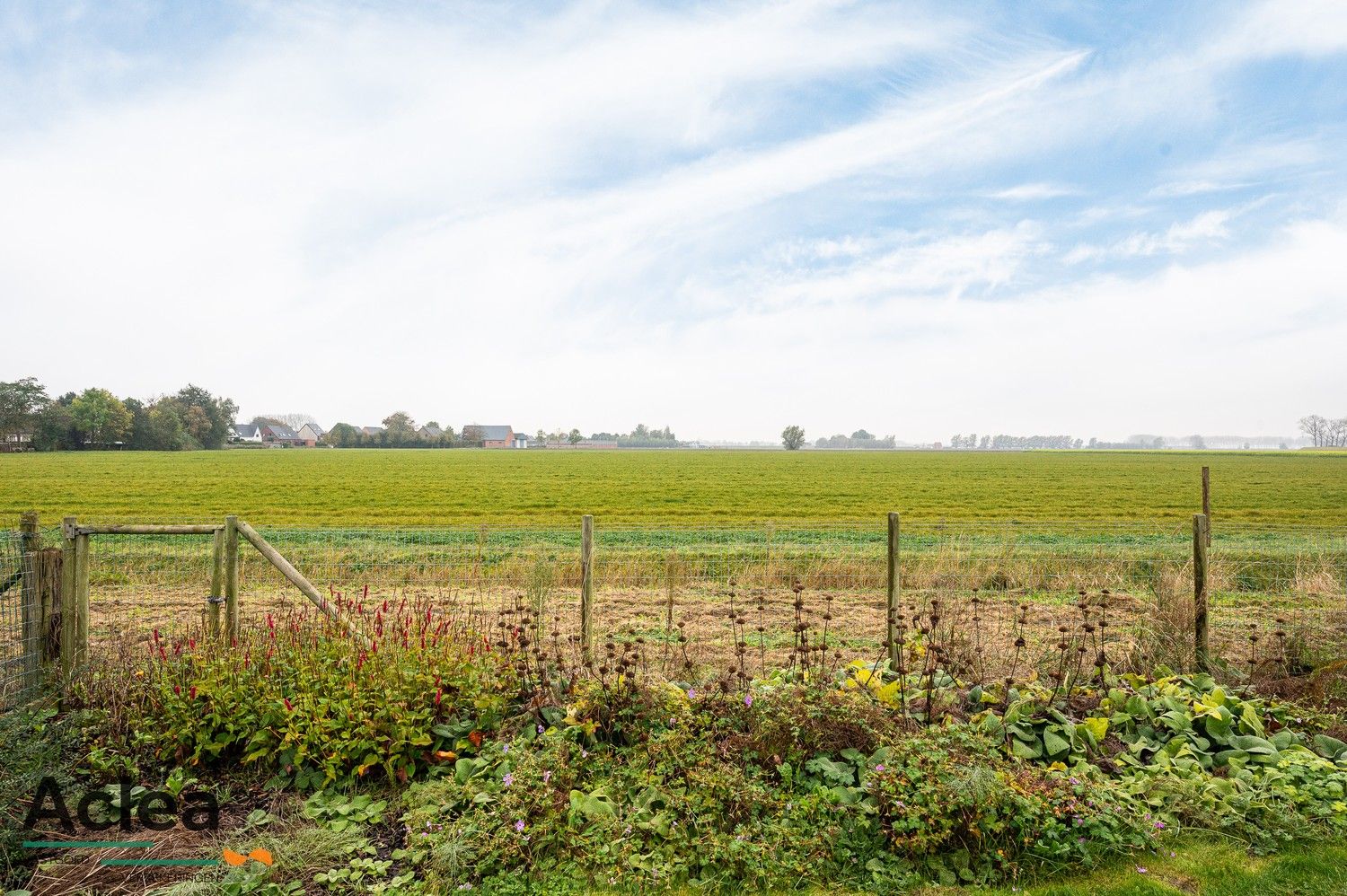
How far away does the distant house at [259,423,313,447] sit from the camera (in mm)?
144125

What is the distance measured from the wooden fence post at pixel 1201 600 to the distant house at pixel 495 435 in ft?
523

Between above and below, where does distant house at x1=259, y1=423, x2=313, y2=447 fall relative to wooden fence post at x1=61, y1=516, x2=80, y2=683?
above

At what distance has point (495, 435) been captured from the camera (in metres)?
165

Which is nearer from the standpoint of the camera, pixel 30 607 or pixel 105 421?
pixel 30 607

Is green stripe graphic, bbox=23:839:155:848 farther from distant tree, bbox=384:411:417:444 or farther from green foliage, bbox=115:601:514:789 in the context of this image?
distant tree, bbox=384:411:417:444

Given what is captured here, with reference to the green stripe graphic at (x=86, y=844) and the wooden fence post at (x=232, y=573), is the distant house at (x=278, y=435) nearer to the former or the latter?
the wooden fence post at (x=232, y=573)

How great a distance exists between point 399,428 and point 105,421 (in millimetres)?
49573

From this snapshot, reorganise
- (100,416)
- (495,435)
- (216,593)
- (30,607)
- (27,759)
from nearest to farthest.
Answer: (27,759) → (30,607) → (216,593) → (100,416) → (495,435)

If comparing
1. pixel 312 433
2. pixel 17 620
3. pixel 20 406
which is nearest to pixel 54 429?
pixel 20 406

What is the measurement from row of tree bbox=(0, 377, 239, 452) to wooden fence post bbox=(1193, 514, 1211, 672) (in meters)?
106

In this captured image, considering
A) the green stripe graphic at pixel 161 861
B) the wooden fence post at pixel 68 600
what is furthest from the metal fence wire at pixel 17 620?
the green stripe graphic at pixel 161 861

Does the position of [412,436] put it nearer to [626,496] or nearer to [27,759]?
[626,496]

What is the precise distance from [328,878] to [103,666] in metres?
3.40

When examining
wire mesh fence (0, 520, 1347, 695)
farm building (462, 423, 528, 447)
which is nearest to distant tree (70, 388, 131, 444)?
farm building (462, 423, 528, 447)
